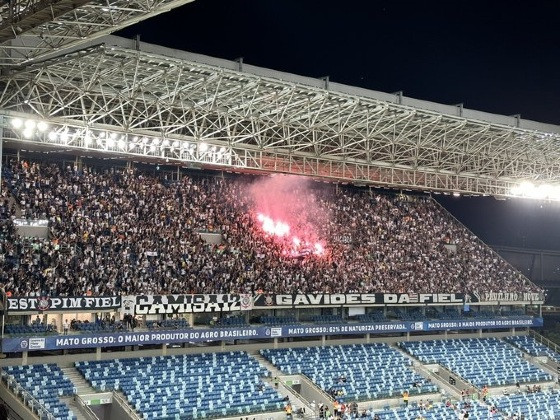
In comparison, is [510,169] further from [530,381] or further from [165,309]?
[165,309]

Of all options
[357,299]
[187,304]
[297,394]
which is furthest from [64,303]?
[357,299]

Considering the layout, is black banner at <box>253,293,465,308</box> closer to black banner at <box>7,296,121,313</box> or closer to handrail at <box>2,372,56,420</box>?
black banner at <box>7,296,121,313</box>

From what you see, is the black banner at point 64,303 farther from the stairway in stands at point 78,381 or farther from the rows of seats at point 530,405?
the rows of seats at point 530,405

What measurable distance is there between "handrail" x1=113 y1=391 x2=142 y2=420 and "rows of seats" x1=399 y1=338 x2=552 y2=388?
1987cm

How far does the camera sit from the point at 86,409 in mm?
29812

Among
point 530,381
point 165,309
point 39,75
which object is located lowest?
point 530,381

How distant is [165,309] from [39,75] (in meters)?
12.9

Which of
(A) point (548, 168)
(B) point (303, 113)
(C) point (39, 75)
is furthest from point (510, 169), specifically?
(C) point (39, 75)

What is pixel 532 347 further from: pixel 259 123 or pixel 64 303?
pixel 64 303

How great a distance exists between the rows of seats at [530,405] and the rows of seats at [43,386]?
23.7 meters

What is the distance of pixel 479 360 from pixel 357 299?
9.54 metres

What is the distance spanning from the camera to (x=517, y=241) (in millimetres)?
62219

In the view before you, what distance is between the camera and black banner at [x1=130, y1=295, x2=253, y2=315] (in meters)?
34.8

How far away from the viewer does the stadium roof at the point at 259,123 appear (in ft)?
99.3
